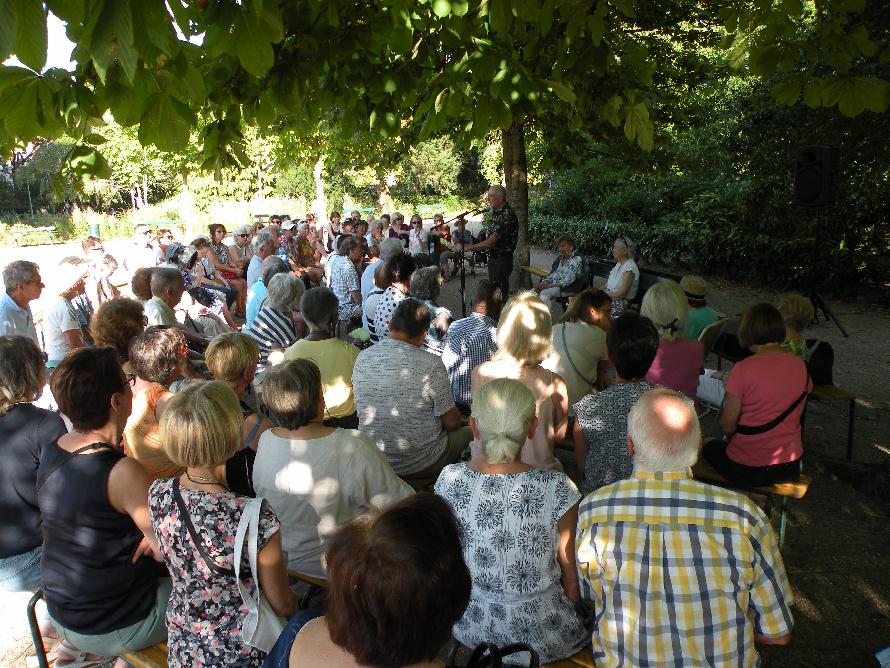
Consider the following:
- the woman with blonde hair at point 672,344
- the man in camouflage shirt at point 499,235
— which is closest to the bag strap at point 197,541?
the woman with blonde hair at point 672,344

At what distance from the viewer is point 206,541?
6.71 feet

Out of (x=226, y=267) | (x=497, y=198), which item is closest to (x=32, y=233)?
(x=226, y=267)

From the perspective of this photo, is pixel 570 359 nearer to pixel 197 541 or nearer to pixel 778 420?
pixel 778 420

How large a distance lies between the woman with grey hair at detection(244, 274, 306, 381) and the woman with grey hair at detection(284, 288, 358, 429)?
0.98 m

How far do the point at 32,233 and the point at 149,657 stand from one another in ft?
110

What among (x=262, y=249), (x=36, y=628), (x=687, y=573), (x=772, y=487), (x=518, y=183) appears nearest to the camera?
(x=687, y=573)

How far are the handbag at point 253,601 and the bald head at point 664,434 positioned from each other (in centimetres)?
120

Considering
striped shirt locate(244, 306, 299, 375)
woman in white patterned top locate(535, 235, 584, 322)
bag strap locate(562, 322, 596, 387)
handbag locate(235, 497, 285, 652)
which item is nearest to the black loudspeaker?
woman in white patterned top locate(535, 235, 584, 322)

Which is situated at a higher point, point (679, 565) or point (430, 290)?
point (430, 290)

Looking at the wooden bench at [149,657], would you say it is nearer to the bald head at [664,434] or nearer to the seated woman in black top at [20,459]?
the seated woman in black top at [20,459]

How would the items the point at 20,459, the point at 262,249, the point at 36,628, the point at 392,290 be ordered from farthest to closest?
the point at 262,249
the point at 392,290
the point at 20,459
the point at 36,628

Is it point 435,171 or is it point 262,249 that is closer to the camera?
point 262,249

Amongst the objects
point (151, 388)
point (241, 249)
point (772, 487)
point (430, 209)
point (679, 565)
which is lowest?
point (430, 209)

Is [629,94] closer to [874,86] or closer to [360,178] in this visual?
[874,86]
